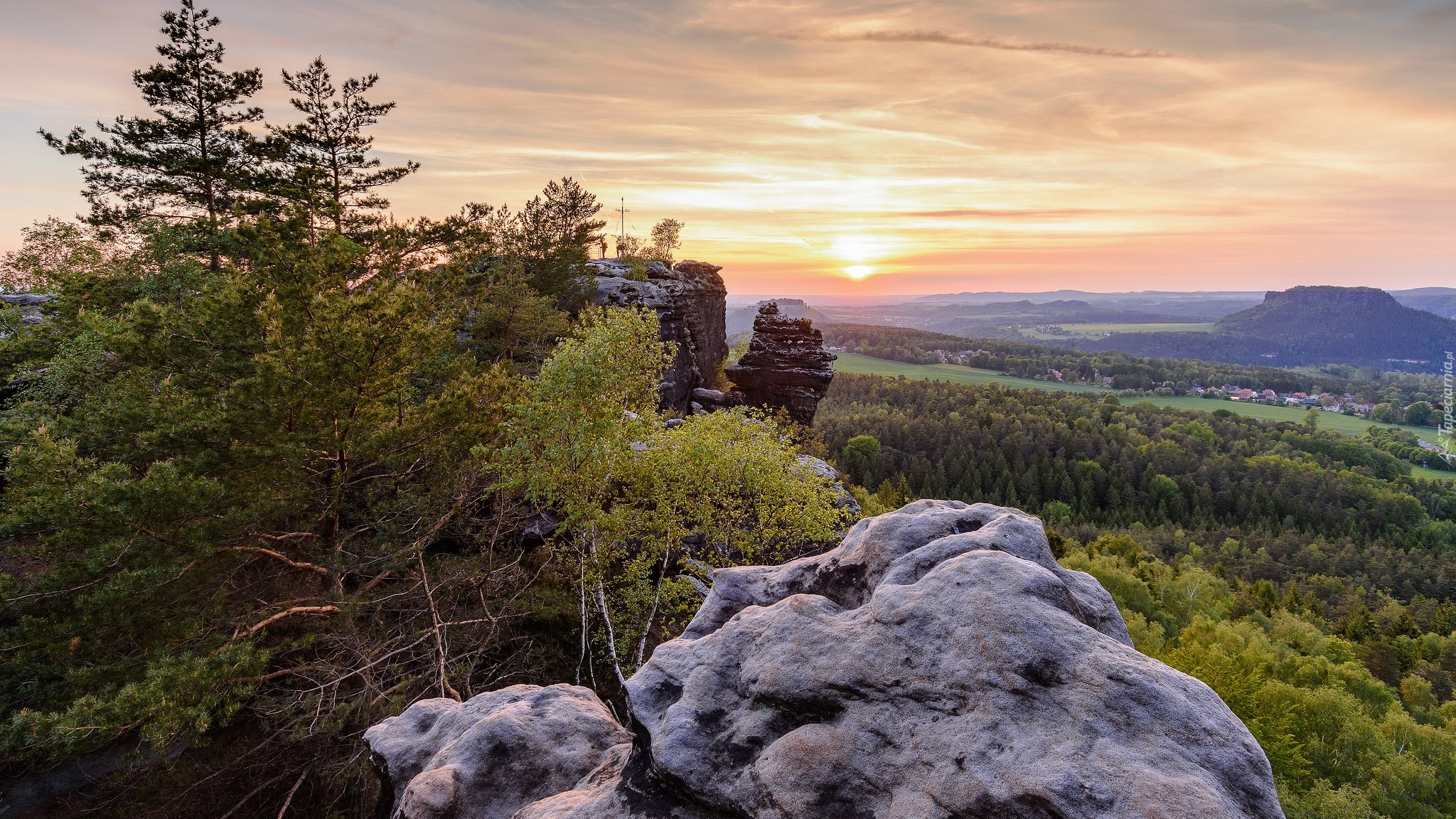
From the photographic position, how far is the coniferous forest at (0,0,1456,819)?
49.1 ft

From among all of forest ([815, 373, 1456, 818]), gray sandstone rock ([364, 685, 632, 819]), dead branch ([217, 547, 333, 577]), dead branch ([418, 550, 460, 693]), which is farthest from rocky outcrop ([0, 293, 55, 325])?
forest ([815, 373, 1456, 818])

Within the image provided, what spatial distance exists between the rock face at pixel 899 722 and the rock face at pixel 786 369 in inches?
2034

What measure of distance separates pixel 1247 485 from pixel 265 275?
161 m

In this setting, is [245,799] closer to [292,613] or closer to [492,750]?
[292,613]

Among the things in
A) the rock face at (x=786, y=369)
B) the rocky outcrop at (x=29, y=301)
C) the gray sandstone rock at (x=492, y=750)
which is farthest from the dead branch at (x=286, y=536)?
the rock face at (x=786, y=369)

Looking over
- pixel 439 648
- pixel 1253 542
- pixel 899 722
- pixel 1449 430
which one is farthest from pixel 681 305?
pixel 1449 430

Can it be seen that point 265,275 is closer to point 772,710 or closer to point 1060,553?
point 772,710

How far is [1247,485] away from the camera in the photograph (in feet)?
400

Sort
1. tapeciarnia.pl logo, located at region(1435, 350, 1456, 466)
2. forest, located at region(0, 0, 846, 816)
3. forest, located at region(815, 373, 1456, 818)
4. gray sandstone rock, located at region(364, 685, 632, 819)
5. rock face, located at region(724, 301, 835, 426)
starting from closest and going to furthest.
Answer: gray sandstone rock, located at region(364, 685, 632, 819)
forest, located at region(0, 0, 846, 816)
forest, located at region(815, 373, 1456, 818)
rock face, located at region(724, 301, 835, 426)
tapeciarnia.pl logo, located at region(1435, 350, 1456, 466)

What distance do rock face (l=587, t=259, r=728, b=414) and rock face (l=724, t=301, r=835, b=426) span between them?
18.6 feet

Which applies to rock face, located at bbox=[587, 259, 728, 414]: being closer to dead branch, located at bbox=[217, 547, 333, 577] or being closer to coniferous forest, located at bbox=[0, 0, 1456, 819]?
coniferous forest, located at bbox=[0, 0, 1456, 819]

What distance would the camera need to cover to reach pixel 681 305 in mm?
56844

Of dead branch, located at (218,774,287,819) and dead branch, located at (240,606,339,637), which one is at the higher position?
dead branch, located at (240,606,339,637)

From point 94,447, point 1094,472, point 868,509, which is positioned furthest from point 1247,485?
point 94,447
